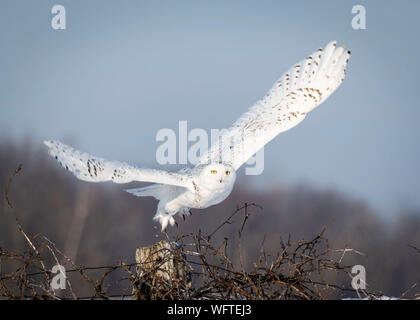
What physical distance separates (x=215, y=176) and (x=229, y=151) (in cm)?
59

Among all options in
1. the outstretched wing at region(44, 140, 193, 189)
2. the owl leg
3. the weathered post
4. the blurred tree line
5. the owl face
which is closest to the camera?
the weathered post

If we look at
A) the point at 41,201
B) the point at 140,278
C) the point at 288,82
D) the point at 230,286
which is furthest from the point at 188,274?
the point at 41,201

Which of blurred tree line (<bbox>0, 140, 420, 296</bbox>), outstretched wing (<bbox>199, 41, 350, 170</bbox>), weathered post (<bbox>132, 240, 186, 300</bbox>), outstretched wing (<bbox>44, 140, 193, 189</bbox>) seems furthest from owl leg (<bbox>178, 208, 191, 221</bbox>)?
blurred tree line (<bbox>0, 140, 420, 296</bbox>)

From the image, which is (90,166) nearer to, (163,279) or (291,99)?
(163,279)

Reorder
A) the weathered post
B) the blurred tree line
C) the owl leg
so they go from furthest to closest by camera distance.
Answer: the blurred tree line, the owl leg, the weathered post

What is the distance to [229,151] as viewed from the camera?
4.73 m

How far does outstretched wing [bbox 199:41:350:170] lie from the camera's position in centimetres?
489

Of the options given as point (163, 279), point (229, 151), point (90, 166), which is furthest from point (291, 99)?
point (163, 279)

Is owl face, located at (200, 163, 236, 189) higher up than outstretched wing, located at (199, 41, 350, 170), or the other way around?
outstretched wing, located at (199, 41, 350, 170)

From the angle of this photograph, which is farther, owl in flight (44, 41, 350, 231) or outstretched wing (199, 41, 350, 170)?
outstretched wing (199, 41, 350, 170)

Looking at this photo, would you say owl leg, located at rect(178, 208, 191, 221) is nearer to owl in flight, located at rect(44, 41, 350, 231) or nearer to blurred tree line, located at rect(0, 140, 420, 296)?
owl in flight, located at rect(44, 41, 350, 231)

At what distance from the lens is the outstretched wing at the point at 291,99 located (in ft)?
16.0
